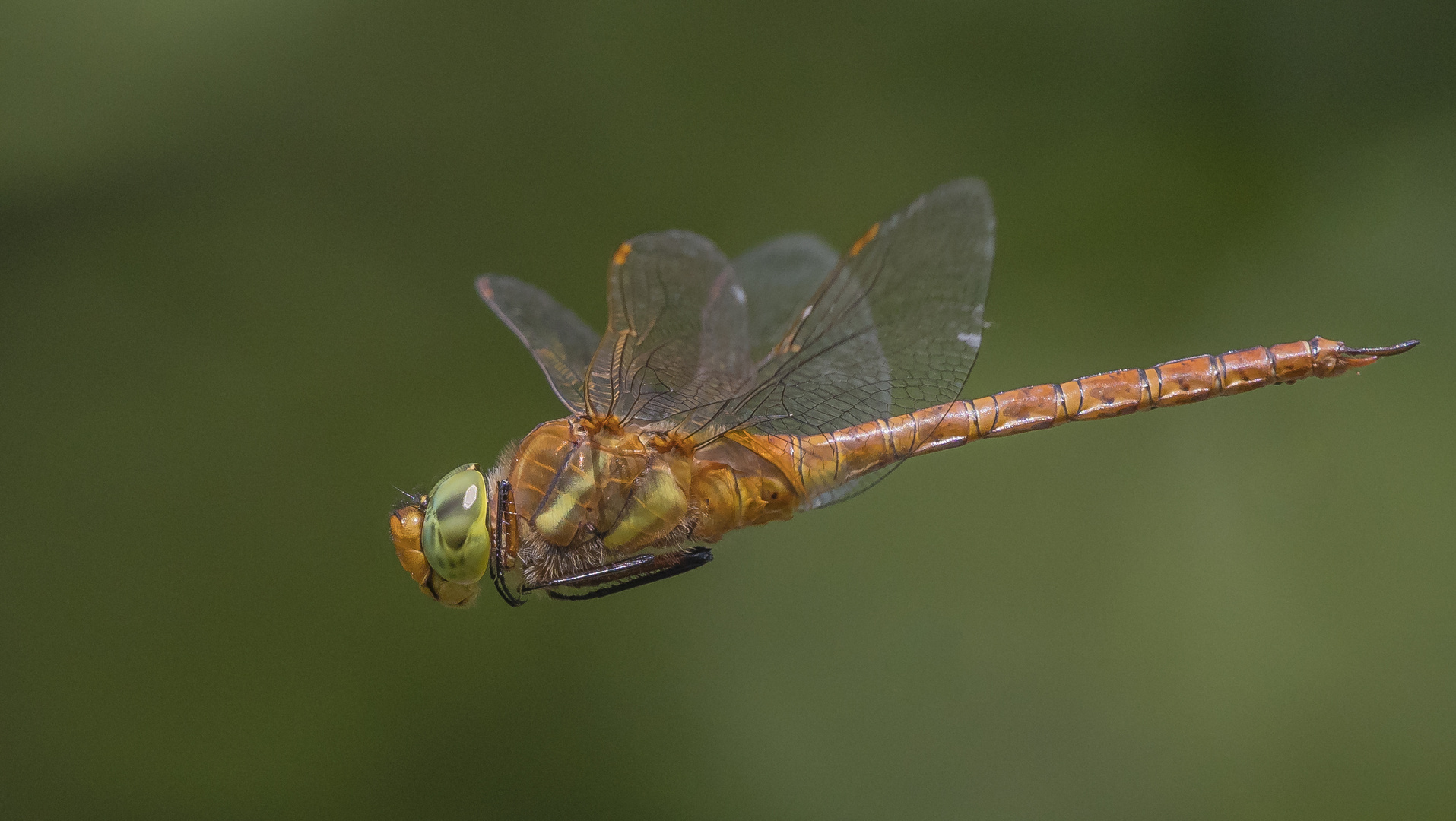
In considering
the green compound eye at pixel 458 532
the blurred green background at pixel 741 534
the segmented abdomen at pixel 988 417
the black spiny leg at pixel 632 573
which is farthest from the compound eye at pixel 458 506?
the blurred green background at pixel 741 534

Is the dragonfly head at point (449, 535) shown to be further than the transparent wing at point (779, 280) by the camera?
No

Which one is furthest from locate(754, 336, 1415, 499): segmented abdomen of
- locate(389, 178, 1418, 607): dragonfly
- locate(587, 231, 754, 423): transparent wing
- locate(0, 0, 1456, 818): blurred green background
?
locate(0, 0, 1456, 818): blurred green background

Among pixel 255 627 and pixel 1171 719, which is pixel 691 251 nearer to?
pixel 255 627

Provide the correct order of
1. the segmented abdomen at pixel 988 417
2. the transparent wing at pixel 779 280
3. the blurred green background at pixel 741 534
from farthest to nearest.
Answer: the blurred green background at pixel 741 534 < the transparent wing at pixel 779 280 < the segmented abdomen at pixel 988 417

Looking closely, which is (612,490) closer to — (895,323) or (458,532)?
(458,532)

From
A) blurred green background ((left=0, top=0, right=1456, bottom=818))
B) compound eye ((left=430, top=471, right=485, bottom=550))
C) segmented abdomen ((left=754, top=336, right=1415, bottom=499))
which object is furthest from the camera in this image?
blurred green background ((left=0, top=0, right=1456, bottom=818))

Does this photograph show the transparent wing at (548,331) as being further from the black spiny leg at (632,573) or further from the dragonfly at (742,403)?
the black spiny leg at (632,573)

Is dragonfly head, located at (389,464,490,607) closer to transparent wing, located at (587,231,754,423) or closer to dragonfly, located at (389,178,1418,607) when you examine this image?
dragonfly, located at (389,178,1418,607)
